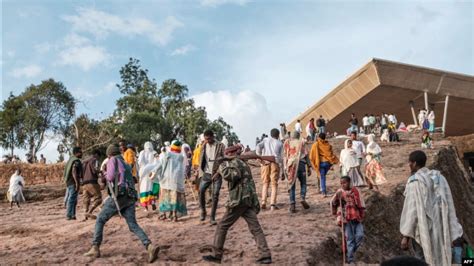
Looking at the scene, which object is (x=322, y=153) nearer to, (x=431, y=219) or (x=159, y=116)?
(x=431, y=219)

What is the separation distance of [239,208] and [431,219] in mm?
2453

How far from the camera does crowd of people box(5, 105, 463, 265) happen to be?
5488 mm

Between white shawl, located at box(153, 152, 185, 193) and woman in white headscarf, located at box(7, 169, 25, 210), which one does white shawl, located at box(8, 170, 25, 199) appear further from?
white shawl, located at box(153, 152, 185, 193)

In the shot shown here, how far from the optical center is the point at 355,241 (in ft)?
25.7

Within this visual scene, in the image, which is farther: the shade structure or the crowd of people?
the shade structure

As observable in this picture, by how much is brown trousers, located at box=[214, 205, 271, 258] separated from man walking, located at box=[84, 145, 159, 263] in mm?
965

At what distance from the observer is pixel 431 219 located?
5.46m

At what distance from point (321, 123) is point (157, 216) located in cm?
1415

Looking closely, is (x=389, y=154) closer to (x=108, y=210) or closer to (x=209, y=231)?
(x=209, y=231)

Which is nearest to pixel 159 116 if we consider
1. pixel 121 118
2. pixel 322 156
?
pixel 121 118

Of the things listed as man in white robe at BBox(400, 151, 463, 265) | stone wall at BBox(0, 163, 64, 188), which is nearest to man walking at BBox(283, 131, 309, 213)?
man in white robe at BBox(400, 151, 463, 265)

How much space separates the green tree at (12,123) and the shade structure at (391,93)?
1901 centimetres

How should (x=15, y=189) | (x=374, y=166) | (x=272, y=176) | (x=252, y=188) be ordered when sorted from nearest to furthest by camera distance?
(x=252, y=188) → (x=272, y=176) → (x=374, y=166) → (x=15, y=189)

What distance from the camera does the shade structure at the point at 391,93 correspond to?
89.2ft
